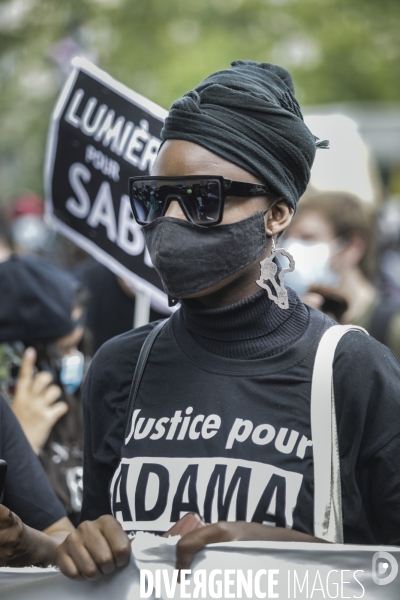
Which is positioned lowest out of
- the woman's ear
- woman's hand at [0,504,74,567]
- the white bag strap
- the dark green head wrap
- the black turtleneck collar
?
woman's hand at [0,504,74,567]

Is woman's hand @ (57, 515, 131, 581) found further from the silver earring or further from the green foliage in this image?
the green foliage

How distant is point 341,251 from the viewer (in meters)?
4.89

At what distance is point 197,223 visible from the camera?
221 centimetres

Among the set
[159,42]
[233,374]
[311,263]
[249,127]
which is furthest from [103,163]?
[159,42]

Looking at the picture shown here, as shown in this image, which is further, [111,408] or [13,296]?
[13,296]

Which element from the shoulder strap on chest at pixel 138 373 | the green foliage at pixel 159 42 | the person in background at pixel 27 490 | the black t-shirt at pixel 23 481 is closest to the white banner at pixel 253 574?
the shoulder strap on chest at pixel 138 373

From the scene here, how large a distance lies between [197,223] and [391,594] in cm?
99

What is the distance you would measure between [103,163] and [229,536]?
2.06m

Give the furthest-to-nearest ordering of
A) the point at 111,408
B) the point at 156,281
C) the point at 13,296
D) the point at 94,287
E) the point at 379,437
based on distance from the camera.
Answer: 1. the point at 94,287
2. the point at 13,296
3. the point at 156,281
4. the point at 111,408
5. the point at 379,437

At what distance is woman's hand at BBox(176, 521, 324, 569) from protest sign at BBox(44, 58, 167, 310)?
154 cm

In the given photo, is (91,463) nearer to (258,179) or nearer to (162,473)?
(162,473)

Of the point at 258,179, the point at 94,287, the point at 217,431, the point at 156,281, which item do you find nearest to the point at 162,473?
the point at 217,431

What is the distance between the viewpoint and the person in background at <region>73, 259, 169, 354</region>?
517cm

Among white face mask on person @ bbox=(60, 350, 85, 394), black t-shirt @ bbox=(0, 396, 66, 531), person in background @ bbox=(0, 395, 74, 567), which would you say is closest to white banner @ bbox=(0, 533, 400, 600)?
person in background @ bbox=(0, 395, 74, 567)
